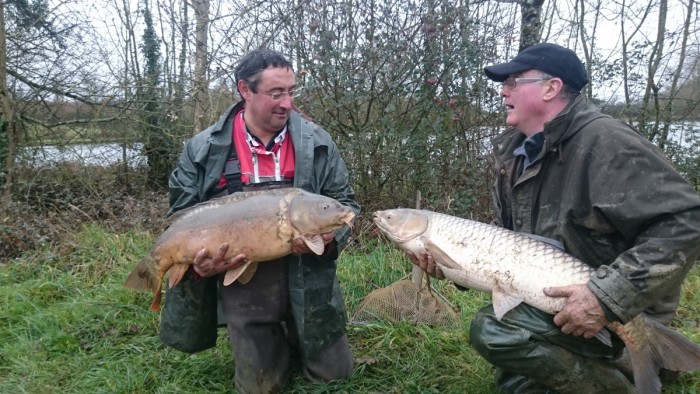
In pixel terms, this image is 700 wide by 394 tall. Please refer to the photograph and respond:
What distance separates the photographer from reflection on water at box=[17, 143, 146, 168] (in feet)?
27.9

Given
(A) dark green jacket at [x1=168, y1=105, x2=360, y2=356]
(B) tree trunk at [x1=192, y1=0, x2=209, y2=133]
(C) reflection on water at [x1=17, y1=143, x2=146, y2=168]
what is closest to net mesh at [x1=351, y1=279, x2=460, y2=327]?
(A) dark green jacket at [x1=168, y1=105, x2=360, y2=356]

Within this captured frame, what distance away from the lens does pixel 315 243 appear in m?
2.72

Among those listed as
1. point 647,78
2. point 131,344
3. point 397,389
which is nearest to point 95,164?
point 131,344

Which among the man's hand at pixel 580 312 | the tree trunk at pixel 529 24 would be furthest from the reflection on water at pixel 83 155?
the man's hand at pixel 580 312

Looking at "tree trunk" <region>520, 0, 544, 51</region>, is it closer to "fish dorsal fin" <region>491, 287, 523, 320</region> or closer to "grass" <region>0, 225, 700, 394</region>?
"grass" <region>0, 225, 700, 394</region>

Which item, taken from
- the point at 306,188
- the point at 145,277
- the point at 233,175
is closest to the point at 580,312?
the point at 306,188

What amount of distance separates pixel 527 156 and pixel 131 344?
8.86ft

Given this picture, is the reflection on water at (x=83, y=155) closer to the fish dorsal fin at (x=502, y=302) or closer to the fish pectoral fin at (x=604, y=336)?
the fish dorsal fin at (x=502, y=302)

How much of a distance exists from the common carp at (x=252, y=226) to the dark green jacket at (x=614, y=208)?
92 centimetres

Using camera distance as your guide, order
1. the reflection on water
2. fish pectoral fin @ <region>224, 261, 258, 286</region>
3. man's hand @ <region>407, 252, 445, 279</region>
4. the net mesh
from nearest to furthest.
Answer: man's hand @ <region>407, 252, 445, 279</region>, fish pectoral fin @ <region>224, 261, 258, 286</region>, the net mesh, the reflection on water

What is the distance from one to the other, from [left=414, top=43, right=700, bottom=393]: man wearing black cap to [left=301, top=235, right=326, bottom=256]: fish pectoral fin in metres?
0.47

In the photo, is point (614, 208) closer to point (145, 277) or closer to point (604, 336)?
point (604, 336)

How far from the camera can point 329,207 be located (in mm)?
2688

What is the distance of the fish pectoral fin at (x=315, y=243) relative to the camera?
2.70 metres
